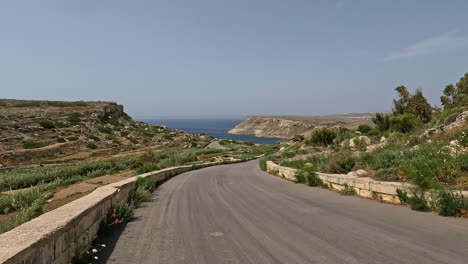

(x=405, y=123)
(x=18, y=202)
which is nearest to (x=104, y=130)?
(x=405, y=123)

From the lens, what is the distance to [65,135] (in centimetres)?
5550

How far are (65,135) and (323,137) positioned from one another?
4462 cm

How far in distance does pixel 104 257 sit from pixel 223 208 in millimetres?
4061

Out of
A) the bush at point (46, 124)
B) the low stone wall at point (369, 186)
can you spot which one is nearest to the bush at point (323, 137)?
the low stone wall at point (369, 186)

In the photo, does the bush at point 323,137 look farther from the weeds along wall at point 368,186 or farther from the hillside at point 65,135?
the weeds along wall at point 368,186

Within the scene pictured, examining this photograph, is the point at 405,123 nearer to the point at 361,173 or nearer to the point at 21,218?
the point at 361,173

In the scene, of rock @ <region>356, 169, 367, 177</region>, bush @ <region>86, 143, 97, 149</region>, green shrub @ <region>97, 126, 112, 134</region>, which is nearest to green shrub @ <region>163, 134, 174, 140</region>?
green shrub @ <region>97, 126, 112, 134</region>

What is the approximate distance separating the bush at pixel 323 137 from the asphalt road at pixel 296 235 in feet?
98.1

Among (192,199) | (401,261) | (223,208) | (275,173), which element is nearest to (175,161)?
(275,173)

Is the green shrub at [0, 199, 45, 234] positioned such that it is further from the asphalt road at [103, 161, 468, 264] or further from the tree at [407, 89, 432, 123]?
the tree at [407, 89, 432, 123]

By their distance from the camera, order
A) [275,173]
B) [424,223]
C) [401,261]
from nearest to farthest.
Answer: [401,261], [424,223], [275,173]

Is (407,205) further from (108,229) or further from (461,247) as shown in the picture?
(108,229)

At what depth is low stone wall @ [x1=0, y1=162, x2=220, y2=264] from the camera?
3350mm

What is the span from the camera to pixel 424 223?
5750mm
